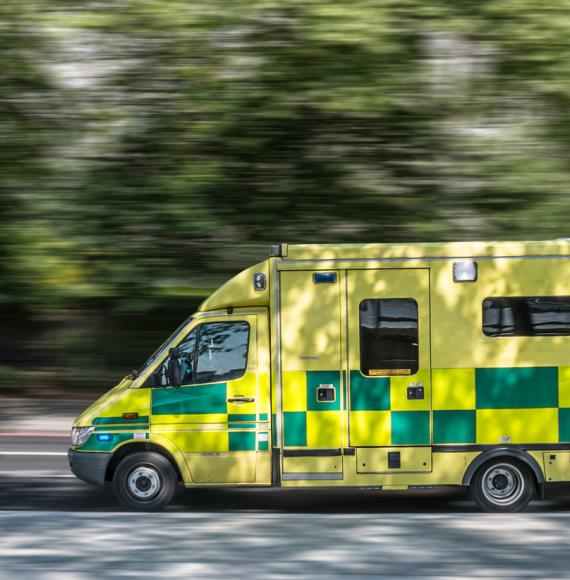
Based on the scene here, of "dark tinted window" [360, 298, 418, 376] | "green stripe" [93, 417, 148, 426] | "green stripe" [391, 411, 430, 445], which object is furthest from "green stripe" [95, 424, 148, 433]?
"green stripe" [391, 411, 430, 445]

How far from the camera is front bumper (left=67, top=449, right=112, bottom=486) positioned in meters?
9.69

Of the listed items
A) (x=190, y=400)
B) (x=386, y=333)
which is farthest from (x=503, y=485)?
(x=190, y=400)

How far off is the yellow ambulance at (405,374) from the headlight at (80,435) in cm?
117

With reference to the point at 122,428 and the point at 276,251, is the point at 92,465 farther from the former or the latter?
the point at 276,251

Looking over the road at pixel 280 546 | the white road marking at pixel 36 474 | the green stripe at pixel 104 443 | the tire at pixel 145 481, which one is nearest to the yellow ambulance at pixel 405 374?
the tire at pixel 145 481

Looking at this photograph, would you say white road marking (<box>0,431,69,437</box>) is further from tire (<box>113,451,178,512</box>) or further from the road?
the road

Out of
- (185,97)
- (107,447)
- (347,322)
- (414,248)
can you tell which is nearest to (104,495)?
(107,447)

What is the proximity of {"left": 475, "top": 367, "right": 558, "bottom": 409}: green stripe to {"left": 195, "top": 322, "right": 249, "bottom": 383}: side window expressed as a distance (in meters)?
2.22

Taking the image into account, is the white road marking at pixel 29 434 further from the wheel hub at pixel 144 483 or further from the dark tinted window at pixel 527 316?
the dark tinted window at pixel 527 316

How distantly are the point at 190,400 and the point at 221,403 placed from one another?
30 cm

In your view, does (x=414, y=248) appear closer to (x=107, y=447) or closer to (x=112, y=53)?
(x=107, y=447)

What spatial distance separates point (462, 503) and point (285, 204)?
775 centimetres

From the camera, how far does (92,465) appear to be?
9719 mm

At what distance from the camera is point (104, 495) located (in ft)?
36.0
